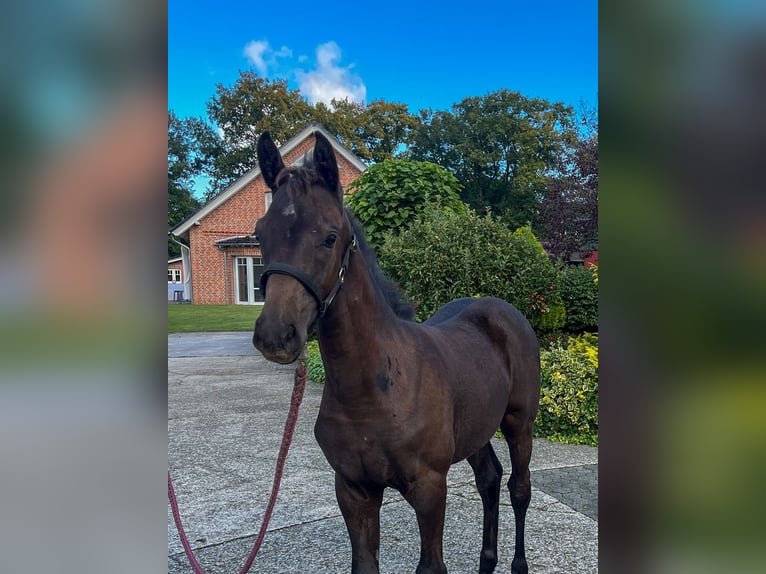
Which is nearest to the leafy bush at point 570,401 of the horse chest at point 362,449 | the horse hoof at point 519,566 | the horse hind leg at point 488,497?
the horse hind leg at point 488,497

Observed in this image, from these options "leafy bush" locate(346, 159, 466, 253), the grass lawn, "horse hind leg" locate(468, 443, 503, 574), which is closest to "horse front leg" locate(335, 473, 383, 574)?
"horse hind leg" locate(468, 443, 503, 574)

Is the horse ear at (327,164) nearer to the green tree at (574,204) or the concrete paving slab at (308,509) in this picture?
the concrete paving slab at (308,509)

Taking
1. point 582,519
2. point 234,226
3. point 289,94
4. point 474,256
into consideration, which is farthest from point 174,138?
point 582,519

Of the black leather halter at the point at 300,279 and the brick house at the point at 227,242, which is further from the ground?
the brick house at the point at 227,242

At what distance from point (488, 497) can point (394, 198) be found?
17.2 ft

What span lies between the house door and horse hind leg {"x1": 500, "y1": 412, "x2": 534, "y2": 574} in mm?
20857

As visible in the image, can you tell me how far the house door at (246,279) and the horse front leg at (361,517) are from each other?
70.4ft

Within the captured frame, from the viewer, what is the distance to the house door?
2292cm

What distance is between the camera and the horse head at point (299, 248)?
1472mm

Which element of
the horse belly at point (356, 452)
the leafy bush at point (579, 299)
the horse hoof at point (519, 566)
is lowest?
the horse hoof at point (519, 566)

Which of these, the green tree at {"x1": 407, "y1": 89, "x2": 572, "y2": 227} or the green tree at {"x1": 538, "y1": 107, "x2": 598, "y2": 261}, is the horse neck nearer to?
the green tree at {"x1": 538, "y1": 107, "x2": 598, "y2": 261}

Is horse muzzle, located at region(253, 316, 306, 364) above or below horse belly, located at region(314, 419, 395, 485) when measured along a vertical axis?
above
